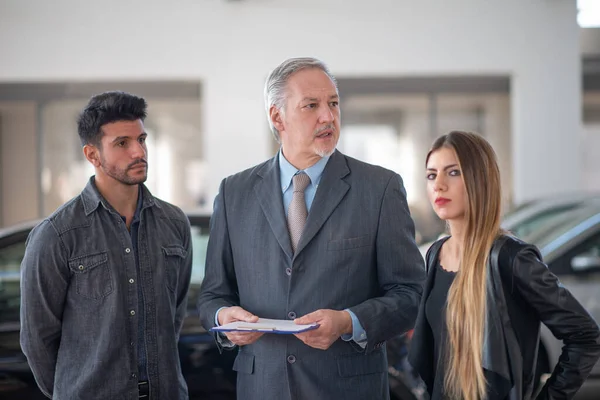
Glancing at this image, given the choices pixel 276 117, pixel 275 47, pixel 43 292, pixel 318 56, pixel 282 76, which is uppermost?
pixel 275 47

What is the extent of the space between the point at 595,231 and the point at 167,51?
20.9 ft

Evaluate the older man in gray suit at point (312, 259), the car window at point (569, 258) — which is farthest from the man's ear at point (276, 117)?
the car window at point (569, 258)

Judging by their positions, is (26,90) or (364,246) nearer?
(364,246)

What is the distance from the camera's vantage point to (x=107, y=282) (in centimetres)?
261

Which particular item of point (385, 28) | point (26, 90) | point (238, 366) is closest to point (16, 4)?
point (26, 90)

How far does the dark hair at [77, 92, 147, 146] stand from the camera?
2734mm

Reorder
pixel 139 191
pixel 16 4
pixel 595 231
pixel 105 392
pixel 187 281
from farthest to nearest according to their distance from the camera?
pixel 16 4
pixel 595 231
pixel 187 281
pixel 139 191
pixel 105 392

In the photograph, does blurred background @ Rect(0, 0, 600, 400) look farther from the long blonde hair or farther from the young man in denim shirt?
the long blonde hair

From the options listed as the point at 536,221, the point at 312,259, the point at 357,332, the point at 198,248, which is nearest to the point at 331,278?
the point at 312,259

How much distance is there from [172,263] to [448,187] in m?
1.09

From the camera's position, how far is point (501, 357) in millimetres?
2371

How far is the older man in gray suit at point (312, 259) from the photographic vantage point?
2.44 metres

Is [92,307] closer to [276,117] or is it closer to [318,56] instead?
[276,117]

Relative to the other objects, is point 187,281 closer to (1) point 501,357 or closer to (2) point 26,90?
(1) point 501,357
